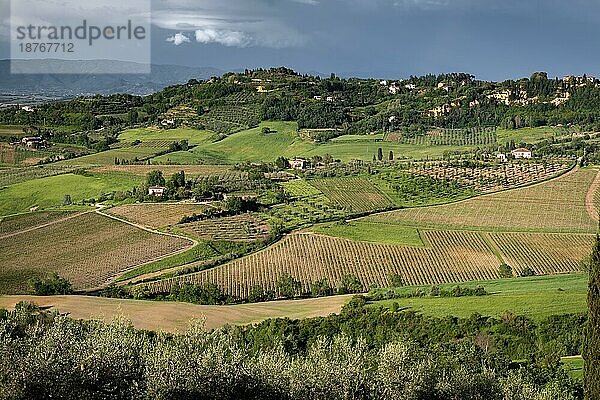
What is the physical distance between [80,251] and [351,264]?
15.6m

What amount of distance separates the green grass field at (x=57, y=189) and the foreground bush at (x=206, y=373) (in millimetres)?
35444

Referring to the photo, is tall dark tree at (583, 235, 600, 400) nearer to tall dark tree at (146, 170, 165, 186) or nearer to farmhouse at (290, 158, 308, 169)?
tall dark tree at (146, 170, 165, 186)

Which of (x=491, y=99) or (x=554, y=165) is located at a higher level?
(x=491, y=99)

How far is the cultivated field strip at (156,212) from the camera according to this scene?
45469mm

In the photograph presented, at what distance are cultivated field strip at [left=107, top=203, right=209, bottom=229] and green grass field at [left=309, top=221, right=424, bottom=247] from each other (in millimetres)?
9138

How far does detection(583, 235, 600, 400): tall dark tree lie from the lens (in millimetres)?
14641

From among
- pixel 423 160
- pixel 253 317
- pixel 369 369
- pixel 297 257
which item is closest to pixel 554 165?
pixel 423 160

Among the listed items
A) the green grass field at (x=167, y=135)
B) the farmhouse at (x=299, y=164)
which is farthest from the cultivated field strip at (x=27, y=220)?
the green grass field at (x=167, y=135)

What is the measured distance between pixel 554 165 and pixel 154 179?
37.0 meters

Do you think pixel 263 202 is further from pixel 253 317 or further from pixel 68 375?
pixel 68 375

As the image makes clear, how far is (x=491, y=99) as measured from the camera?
102875 millimetres

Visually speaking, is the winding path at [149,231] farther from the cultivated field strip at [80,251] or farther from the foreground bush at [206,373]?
the foreground bush at [206,373]

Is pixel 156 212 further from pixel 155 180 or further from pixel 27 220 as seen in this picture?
pixel 27 220

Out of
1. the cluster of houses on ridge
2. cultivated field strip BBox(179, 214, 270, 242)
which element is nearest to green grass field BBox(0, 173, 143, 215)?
cultivated field strip BBox(179, 214, 270, 242)
